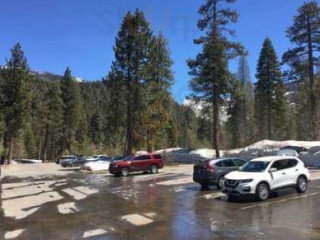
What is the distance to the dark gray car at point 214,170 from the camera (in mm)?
23094

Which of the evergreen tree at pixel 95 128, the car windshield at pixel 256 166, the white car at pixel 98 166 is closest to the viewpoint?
the car windshield at pixel 256 166

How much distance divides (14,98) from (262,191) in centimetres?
5770

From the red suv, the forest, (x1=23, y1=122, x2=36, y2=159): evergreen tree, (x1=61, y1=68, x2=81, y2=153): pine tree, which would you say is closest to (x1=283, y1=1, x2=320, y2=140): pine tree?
the forest

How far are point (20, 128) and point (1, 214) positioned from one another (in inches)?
2183

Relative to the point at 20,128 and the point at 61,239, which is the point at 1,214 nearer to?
the point at 61,239

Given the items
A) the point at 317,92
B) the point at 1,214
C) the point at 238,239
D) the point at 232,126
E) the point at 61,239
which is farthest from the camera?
the point at 232,126

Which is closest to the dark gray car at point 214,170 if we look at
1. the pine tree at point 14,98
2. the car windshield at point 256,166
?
the car windshield at point 256,166

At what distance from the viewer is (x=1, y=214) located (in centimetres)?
1727

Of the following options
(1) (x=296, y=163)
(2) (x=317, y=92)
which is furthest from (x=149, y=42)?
(1) (x=296, y=163)

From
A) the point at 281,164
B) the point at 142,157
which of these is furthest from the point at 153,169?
the point at 281,164

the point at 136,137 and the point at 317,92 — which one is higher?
the point at 317,92

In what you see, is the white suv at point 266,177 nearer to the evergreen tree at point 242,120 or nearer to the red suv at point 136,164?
the red suv at point 136,164

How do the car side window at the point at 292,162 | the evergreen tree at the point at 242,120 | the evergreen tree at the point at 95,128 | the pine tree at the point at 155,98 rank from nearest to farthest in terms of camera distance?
the car side window at the point at 292,162, the pine tree at the point at 155,98, the evergreen tree at the point at 242,120, the evergreen tree at the point at 95,128

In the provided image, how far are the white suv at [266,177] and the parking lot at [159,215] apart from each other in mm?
453
